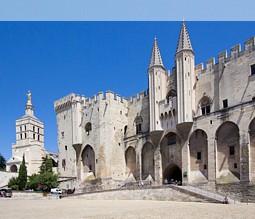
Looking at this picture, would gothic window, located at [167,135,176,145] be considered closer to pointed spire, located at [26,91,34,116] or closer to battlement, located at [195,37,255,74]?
battlement, located at [195,37,255,74]

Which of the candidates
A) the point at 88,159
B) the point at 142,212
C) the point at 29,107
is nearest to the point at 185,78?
the point at 88,159

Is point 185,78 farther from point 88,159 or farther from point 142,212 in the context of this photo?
point 142,212

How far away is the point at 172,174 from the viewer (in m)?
36.2

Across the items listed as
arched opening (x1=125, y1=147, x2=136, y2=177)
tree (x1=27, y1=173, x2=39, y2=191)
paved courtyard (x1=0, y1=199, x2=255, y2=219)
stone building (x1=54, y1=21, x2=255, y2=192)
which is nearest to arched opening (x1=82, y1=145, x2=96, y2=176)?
stone building (x1=54, y1=21, x2=255, y2=192)

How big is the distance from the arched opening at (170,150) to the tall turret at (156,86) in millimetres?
1591

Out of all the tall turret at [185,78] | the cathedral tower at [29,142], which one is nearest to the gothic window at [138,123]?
the tall turret at [185,78]

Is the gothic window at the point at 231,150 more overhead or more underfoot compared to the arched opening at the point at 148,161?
more overhead

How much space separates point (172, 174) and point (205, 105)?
9.04 metres

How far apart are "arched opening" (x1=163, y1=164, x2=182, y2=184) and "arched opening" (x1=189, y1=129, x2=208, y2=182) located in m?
3.08

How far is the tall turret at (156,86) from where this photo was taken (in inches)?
1404

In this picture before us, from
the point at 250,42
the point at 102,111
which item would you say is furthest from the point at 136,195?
the point at 250,42

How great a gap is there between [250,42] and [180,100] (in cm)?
851

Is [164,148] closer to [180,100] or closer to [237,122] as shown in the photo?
[180,100]

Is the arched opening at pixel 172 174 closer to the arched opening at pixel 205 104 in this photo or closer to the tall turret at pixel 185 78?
the tall turret at pixel 185 78
